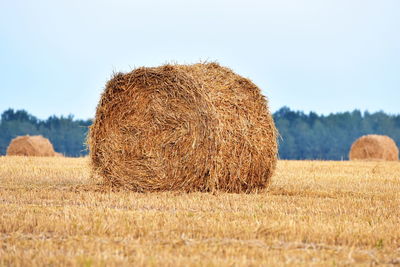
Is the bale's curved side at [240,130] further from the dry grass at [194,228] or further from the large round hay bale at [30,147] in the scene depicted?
the large round hay bale at [30,147]

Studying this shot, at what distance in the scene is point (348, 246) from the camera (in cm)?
604

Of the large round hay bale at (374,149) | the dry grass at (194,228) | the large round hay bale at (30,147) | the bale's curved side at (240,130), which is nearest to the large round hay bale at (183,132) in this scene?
the bale's curved side at (240,130)

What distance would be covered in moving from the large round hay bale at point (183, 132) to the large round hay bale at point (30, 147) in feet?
60.5

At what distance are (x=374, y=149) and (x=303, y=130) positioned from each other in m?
42.7

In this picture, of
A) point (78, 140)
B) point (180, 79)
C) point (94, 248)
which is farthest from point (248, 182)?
point (78, 140)

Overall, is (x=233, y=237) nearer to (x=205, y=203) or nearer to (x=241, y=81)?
(x=205, y=203)

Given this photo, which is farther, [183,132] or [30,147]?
[30,147]

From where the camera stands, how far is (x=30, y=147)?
2903 centimetres

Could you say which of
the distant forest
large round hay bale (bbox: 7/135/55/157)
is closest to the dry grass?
large round hay bale (bbox: 7/135/55/157)

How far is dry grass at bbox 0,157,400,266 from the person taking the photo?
5.31 metres

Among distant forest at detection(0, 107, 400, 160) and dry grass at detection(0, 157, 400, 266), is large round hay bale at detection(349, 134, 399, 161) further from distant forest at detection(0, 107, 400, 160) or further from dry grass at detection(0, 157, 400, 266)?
distant forest at detection(0, 107, 400, 160)

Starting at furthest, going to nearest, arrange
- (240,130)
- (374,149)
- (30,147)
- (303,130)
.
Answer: (303,130) → (374,149) → (30,147) → (240,130)

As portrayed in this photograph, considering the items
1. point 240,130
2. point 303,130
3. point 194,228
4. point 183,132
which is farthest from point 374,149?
point 303,130

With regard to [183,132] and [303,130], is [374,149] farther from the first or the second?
[303,130]
